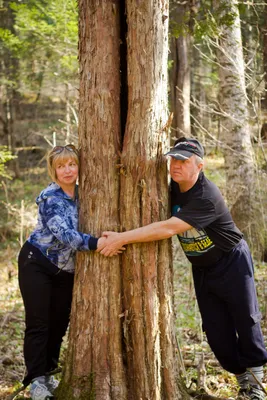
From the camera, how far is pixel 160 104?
380 centimetres

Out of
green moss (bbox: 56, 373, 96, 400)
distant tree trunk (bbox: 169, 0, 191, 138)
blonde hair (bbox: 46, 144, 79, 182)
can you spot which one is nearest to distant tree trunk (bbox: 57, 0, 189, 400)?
green moss (bbox: 56, 373, 96, 400)

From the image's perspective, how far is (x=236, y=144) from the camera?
8672mm

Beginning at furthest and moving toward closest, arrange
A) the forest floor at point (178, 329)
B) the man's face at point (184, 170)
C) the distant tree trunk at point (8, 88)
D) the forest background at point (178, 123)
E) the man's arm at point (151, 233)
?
the distant tree trunk at point (8, 88), the forest background at point (178, 123), the forest floor at point (178, 329), the man's face at point (184, 170), the man's arm at point (151, 233)

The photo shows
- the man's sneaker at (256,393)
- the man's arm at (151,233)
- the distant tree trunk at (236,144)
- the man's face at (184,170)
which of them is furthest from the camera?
the distant tree trunk at (236,144)

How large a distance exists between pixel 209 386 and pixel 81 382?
1475 millimetres

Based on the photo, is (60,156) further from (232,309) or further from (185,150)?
(232,309)

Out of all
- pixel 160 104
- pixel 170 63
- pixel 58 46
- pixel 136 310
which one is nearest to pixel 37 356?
pixel 136 310

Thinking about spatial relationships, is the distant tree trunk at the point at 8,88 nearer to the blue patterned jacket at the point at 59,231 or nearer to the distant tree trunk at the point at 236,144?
the distant tree trunk at the point at 236,144

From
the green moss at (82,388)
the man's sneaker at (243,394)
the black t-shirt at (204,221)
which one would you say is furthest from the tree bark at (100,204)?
the man's sneaker at (243,394)

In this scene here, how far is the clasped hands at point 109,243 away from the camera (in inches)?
145

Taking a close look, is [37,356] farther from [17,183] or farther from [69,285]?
[17,183]

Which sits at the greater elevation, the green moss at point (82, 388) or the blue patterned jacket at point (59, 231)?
the blue patterned jacket at point (59, 231)

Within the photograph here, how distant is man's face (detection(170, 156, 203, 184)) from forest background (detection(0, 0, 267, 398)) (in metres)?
0.35

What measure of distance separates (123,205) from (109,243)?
324 mm
